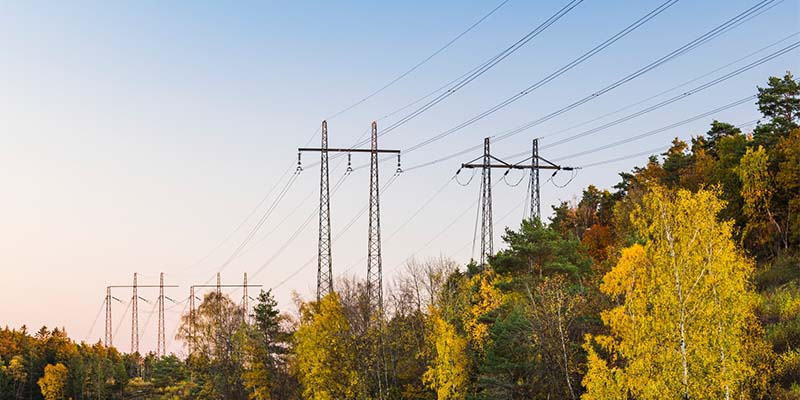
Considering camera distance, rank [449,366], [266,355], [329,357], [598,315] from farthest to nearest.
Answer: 1. [266,355]
2. [329,357]
3. [449,366]
4. [598,315]

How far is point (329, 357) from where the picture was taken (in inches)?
2726

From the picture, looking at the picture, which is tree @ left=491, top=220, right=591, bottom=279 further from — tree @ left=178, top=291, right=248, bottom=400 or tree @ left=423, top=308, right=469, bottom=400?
tree @ left=178, top=291, right=248, bottom=400

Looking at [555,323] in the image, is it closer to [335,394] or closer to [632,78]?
[632,78]

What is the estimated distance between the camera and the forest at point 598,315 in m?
33.1

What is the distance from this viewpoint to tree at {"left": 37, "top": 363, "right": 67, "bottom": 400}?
481 ft

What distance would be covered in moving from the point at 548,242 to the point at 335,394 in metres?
23.7

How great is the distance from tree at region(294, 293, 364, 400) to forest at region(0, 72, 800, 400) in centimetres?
15

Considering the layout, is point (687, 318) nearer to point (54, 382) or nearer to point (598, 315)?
point (598, 315)

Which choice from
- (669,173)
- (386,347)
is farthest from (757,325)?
(669,173)

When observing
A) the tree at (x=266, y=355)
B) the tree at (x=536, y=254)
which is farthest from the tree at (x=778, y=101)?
the tree at (x=266, y=355)

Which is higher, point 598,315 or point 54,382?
point 598,315

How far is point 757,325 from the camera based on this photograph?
38.1 m

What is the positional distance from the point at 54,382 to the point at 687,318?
13920cm

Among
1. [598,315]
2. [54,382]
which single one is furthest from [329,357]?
[54,382]
